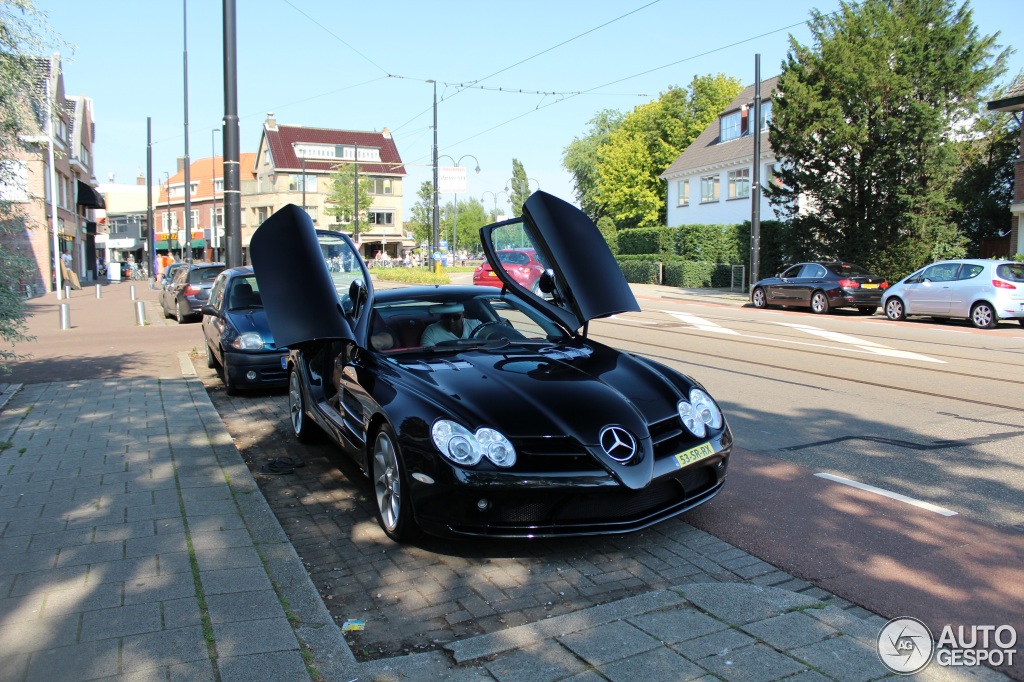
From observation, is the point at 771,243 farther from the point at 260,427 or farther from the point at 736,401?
the point at 260,427

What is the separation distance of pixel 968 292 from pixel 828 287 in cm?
436

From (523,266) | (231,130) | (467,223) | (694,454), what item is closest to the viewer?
(694,454)

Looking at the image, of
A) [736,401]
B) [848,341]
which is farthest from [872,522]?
[848,341]

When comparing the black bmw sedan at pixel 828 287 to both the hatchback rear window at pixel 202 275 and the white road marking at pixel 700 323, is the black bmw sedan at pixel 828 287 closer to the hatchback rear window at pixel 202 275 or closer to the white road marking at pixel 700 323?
the white road marking at pixel 700 323

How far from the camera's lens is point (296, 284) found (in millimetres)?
5570

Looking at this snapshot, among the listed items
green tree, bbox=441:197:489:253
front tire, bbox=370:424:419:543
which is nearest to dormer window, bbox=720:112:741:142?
front tire, bbox=370:424:419:543

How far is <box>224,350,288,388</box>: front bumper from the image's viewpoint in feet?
29.5

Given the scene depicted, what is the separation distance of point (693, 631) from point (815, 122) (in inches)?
936

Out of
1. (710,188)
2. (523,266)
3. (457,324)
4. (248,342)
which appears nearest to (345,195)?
(710,188)

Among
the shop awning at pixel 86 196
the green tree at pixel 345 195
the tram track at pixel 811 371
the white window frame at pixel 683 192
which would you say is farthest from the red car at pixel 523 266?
the green tree at pixel 345 195

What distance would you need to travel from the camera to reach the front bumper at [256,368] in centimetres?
899

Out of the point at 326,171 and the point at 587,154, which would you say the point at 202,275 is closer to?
the point at 326,171

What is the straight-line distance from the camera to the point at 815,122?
953 inches

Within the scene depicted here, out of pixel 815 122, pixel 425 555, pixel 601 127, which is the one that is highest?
pixel 601 127
